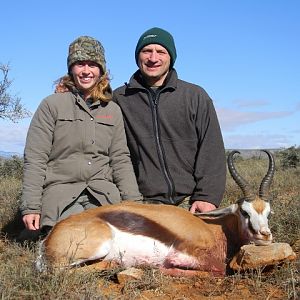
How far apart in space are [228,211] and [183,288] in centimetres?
104

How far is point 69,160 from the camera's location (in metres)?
5.29

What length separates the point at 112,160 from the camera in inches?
223

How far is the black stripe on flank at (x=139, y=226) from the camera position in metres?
4.46

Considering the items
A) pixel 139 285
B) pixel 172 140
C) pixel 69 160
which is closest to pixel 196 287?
pixel 139 285

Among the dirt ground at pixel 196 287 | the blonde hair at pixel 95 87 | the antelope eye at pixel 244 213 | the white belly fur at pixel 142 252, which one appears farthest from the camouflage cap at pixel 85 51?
the dirt ground at pixel 196 287

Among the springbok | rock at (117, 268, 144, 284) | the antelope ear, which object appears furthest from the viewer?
the antelope ear

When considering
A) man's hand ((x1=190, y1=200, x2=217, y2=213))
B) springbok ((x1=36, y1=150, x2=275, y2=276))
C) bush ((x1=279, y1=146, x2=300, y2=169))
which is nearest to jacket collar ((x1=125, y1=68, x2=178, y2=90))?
man's hand ((x1=190, y1=200, x2=217, y2=213))

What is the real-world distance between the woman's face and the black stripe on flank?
1.64m

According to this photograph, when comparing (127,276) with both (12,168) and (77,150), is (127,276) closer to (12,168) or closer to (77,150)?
(77,150)

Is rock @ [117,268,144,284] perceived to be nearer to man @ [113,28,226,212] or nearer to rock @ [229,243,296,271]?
rock @ [229,243,296,271]

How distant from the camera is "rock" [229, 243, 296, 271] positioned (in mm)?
4184

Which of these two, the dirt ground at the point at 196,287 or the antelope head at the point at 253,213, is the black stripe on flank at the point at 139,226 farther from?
the antelope head at the point at 253,213

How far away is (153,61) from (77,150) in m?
1.41

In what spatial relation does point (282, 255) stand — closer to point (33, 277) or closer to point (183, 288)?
point (183, 288)
